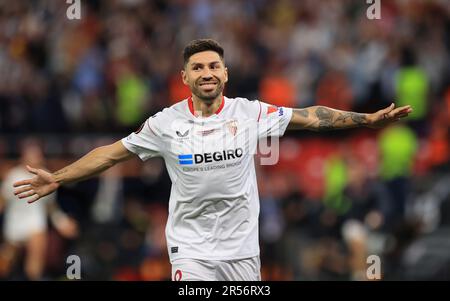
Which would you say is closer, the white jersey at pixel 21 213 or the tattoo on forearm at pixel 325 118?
the tattoo on forearm at pixel 325 118

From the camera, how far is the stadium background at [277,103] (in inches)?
680

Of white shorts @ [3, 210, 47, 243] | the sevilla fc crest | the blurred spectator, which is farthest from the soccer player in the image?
white shorts @ [3, 210, 47, 243]

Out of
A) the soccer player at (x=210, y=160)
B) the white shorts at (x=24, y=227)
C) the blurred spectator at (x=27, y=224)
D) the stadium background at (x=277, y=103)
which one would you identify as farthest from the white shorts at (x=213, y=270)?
the white shorts at (x=24, y=227)

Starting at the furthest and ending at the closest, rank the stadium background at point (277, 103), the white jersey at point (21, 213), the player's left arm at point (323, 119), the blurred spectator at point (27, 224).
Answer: the stadium background at point (277, 103) < the white jersey at point (21, 213) < the blurred spectator at point (27, 224) < the player's left arm at point (323, 119)

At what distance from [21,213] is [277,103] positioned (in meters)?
5.36

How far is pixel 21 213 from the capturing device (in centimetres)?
1680

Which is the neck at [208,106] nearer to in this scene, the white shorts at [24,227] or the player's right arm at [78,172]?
the player's right arm at [78,172]

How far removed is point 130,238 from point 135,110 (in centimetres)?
281

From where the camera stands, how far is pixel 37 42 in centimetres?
2183

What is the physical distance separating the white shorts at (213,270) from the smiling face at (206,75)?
1.30 meters

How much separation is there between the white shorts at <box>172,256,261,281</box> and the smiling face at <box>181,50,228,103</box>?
1.30m

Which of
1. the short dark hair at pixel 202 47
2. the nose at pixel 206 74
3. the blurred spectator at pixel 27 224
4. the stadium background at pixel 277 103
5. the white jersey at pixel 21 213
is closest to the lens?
the nose at pixel 206 74

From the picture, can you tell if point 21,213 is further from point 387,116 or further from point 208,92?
point 387,116
